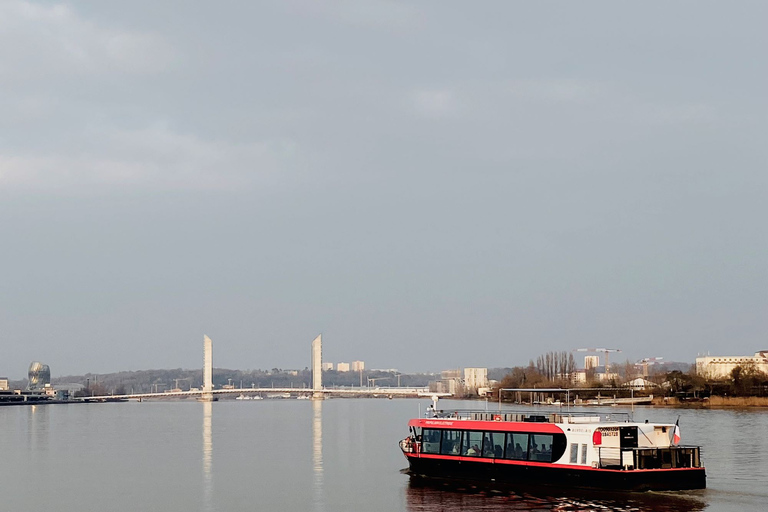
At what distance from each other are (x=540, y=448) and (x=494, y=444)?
78.1 inches

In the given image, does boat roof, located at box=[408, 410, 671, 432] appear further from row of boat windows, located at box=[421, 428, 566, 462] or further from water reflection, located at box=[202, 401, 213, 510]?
water reflection, located at box=[202, 401, 213, 510]

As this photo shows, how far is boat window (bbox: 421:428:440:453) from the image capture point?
36156mm

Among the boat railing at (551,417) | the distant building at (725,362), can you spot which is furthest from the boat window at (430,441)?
the distant building at (725,362)

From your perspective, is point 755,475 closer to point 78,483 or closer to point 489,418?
point 489,418

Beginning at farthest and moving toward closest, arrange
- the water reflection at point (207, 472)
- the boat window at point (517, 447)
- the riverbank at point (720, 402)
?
1. the riverbank at point (720, 402)
2. the boat window at point (517, 447)
3. the water reflection at point (207, 472)

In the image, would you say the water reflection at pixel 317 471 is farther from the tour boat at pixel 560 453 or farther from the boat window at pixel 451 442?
the boat window at pixel 451 442

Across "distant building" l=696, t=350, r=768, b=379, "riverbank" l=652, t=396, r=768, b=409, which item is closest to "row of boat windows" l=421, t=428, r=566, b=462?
"riverbank" l=652, t=396, r=768, b=409

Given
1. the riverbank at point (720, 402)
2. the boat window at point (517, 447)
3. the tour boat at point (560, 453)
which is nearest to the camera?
the tour boat at point (560, 453)

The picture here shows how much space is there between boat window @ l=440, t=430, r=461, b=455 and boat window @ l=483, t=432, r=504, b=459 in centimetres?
136

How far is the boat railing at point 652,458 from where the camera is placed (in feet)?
101

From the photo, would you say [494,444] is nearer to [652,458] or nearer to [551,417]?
[551,417]

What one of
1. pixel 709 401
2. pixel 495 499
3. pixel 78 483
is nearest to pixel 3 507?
pixel 78 483

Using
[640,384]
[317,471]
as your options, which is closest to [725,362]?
[640,384]

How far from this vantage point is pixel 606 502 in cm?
2939
